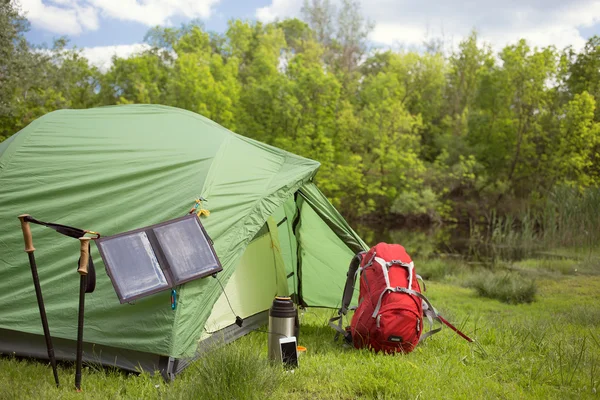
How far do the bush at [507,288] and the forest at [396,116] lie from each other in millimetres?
14932

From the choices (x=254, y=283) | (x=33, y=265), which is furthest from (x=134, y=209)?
(x=254, y=283)

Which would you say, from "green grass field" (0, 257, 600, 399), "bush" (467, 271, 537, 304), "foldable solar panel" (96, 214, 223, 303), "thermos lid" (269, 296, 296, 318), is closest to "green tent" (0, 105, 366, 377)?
"foldable solar panel" (96, 214, 223, 303)

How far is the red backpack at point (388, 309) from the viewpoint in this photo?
3.90 meters

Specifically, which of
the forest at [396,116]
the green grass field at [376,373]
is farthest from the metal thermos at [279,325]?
the forest at [396,116]

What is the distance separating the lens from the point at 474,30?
1299 inches

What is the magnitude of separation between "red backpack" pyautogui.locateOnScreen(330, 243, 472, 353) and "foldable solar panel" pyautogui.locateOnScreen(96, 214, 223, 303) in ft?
3.81

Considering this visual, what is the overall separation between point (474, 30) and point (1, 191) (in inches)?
1309

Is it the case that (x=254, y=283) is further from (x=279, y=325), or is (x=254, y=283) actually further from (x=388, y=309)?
(x=388, y=309)

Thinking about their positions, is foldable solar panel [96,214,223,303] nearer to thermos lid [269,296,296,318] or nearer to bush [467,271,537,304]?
thermos lid [269,296,296,318]

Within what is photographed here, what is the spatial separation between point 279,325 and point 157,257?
93 cm

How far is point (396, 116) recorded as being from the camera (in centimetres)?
2683

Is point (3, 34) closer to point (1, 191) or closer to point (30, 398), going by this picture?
point (1, 191)

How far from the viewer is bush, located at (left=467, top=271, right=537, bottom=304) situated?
23.6 feet

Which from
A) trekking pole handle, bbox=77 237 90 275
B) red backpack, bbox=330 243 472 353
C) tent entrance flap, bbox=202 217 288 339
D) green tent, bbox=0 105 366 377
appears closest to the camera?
trekking pole handle, bbox=77 237 90 275
